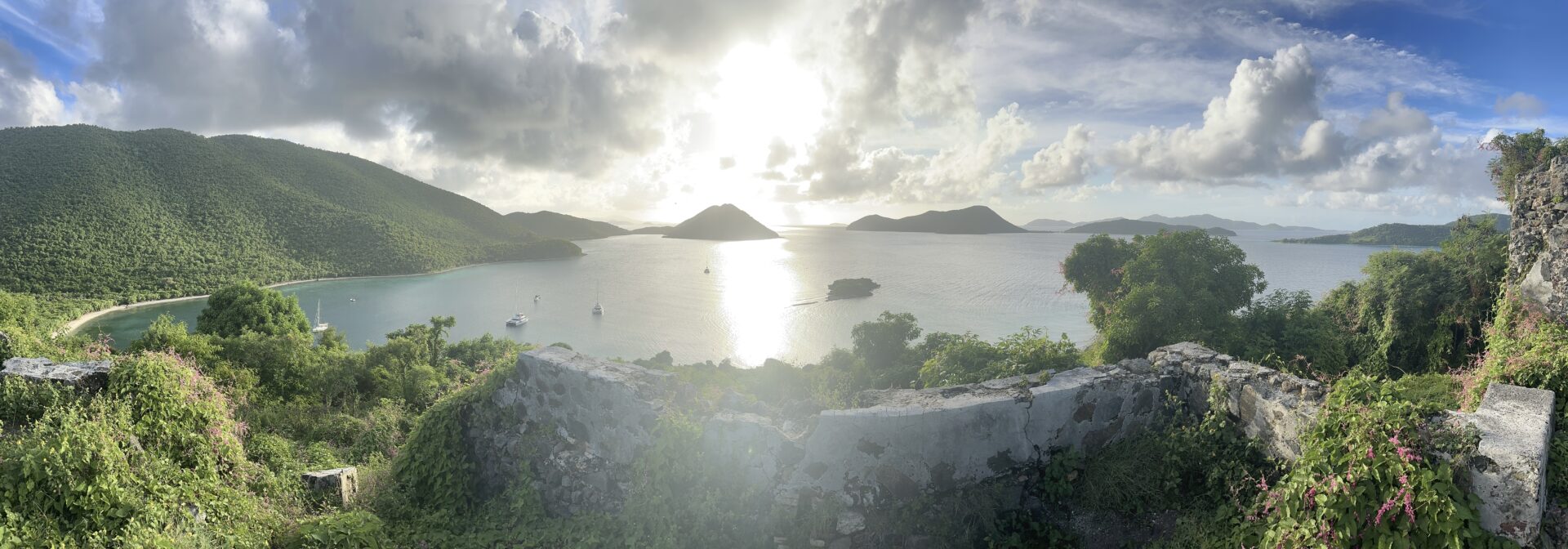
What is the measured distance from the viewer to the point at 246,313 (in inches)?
1101

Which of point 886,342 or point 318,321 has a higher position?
point 886,342

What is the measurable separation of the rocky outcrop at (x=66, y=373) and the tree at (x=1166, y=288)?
56.3 feet

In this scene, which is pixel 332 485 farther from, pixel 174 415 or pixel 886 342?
pixel 886 342

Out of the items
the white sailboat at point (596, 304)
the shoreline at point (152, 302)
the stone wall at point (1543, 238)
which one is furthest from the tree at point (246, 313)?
the stone wall at point (1543, 238)

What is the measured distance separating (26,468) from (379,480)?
2617 millimetres

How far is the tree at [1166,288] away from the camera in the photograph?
14586 millimetres

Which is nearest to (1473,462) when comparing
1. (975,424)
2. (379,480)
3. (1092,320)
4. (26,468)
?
(975,424)

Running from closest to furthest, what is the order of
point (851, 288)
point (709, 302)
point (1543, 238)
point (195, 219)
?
point (1543, 238), point (709, 302), point (851, 288), point (195, 219)

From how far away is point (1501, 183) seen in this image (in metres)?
13.8

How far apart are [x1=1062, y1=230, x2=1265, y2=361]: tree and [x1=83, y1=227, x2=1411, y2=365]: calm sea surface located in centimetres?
1969

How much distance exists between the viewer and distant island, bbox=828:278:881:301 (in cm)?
7131

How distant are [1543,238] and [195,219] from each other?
4566 inches

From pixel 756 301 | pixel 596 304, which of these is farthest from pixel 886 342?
pixel 596 304

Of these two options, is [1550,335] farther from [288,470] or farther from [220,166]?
[220,166]
